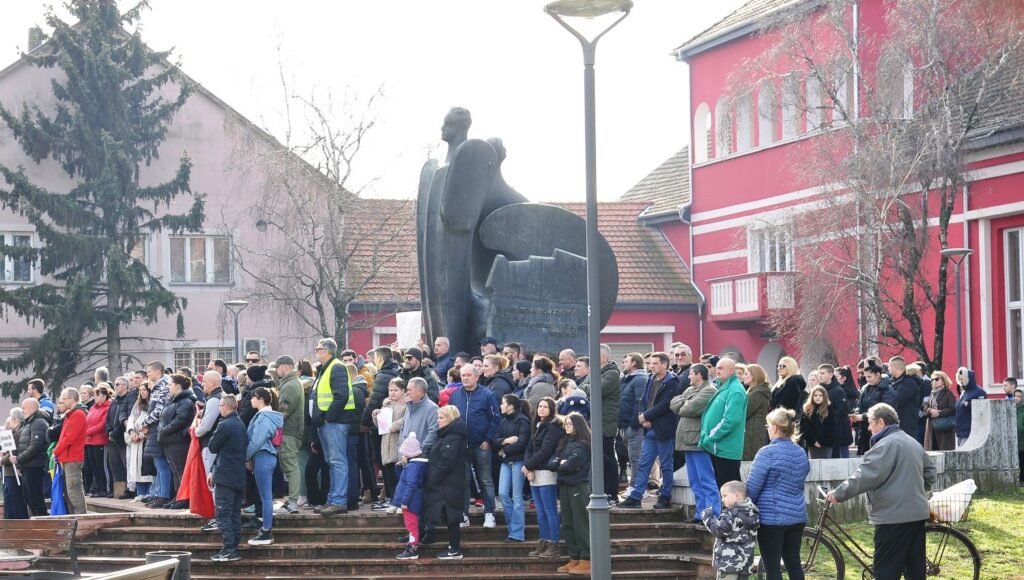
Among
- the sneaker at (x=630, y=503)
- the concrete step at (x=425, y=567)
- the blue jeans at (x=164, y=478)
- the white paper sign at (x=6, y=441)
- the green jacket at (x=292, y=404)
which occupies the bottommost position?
the concrete step at (x=425, y=567)

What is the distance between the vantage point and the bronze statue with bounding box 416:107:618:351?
65.3 ft

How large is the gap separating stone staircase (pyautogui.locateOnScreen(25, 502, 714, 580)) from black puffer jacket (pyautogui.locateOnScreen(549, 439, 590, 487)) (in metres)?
0.95

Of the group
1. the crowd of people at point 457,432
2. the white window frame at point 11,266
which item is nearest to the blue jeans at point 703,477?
the crowd of people at point 457,432

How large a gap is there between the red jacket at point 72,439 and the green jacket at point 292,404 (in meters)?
3.72

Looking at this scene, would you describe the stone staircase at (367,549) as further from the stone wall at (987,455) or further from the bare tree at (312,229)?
the bare tree at (312,229)

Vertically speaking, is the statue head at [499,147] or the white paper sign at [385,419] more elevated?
the statue head at [499,147]

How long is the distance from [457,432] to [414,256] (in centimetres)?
2606

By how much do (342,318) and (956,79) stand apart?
55.8 ft

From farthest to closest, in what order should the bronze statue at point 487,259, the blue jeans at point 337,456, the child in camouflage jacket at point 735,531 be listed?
the bronze statue at point 487,259, the blue jeans at point 337,456, the child in camouflage jacket at point 735,531

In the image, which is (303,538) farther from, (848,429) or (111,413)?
(848,429)

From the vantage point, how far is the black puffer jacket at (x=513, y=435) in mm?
15845

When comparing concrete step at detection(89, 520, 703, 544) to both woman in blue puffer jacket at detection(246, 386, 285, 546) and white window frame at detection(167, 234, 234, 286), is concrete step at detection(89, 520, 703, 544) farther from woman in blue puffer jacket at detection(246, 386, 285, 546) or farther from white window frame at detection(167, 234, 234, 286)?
white window frame at detection(167, 234, 234, 286)

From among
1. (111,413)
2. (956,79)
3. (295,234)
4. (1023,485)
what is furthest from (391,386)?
(295,234)

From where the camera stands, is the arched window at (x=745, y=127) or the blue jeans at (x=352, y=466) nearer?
the blue jeans at (x=352, y=466)
